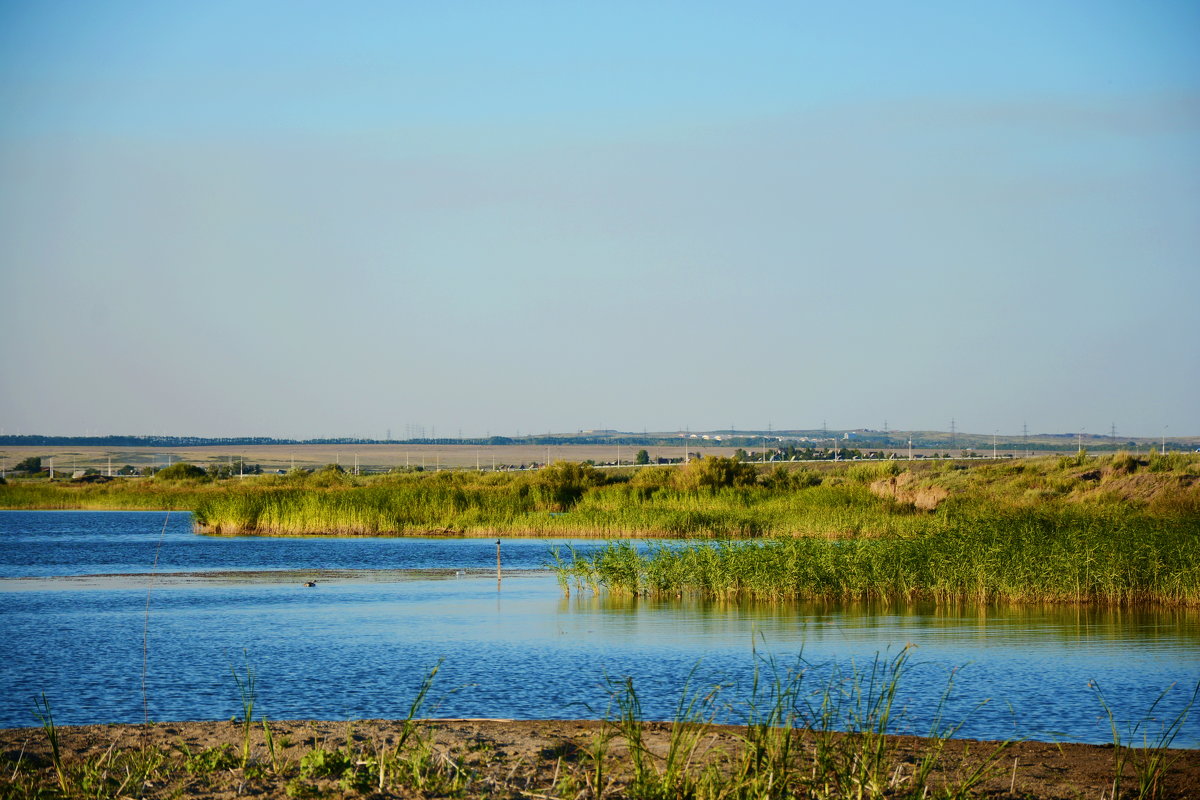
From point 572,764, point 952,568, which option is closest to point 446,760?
point 572,764

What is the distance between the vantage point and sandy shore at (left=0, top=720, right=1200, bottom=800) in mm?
8703

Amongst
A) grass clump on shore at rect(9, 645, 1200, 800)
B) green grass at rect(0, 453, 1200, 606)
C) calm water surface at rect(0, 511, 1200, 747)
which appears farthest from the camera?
green grass at rect(0, 453, 1200, 606)

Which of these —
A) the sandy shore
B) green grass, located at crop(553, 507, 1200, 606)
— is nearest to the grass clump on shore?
the sandy shore

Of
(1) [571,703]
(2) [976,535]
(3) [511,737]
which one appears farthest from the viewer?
(2) [976,535]

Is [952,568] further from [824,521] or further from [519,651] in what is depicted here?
[824,521]

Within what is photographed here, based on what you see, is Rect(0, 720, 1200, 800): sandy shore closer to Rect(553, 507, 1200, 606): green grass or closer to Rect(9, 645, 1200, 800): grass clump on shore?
Rect(9, 645, 1200, 800): grass clump on shore

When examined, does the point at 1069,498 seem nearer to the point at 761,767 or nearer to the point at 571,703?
the point at 571,703

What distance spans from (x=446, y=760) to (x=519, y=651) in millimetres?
8095

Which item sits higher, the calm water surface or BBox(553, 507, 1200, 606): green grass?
BBox(553, 507, 1200, 606): green grass

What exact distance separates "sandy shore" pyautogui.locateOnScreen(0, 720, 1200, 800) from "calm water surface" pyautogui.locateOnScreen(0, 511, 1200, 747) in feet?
2.97

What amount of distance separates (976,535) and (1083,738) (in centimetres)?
1350

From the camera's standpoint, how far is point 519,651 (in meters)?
17.1

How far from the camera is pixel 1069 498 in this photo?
45.7 m

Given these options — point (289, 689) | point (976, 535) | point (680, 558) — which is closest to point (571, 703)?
point (289, 689)
